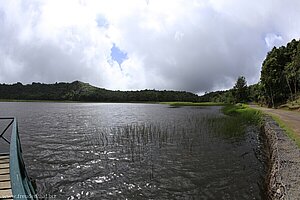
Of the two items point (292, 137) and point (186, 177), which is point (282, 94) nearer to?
point (292, 137)

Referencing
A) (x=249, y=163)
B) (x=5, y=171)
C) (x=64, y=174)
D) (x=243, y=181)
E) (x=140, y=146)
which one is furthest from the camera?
(x=140, y=146)

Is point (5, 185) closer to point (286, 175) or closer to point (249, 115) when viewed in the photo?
point (286, 175)

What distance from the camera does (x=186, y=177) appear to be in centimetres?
1352

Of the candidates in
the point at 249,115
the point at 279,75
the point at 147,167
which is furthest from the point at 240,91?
the point at 147,167

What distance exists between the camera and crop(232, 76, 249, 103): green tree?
109 metres

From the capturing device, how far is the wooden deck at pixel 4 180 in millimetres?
7055

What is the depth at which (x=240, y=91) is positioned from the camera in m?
110

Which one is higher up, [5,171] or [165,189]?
[5,171]

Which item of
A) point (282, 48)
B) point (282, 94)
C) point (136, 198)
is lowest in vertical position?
point (136, 198)

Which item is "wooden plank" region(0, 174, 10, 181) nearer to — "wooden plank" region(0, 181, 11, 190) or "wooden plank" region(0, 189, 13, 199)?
"wooden plank" region(0, 181, 11, 190)

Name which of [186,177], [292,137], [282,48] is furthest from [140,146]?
[282,48]

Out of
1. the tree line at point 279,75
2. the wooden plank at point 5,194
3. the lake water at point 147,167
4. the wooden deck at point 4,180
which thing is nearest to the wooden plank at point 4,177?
the wooden deck at point 4,180

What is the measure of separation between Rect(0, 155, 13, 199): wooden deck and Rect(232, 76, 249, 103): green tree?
109311 millimetres

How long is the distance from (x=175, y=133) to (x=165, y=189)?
1596cm
